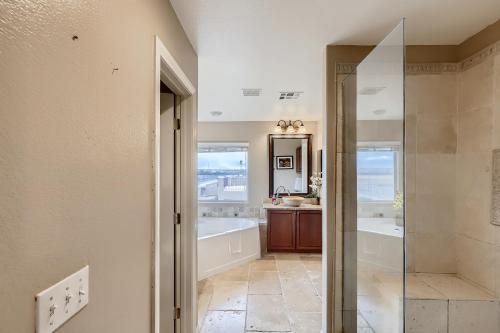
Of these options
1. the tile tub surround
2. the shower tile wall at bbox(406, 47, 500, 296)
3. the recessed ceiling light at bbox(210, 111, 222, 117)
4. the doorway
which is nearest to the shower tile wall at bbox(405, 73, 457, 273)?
the shower tile wall at bbox(406, 47, 500, 296)

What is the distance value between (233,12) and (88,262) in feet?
5.50

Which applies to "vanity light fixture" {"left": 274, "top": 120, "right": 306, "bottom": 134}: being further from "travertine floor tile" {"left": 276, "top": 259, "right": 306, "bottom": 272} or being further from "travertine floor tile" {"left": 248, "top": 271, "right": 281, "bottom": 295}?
"travertine floor tile" {"left": 248, "top": 271, "right": 281, "bottom": 295}

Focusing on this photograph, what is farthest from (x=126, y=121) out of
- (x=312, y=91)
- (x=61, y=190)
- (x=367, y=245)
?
(x=312, y=91)

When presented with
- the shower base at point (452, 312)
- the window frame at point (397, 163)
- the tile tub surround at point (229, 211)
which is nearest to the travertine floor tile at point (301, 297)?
the shower base at point (452, 312)

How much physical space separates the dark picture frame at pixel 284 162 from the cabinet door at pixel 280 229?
1011mm

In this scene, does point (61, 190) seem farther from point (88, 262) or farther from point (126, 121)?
point (126, 121)

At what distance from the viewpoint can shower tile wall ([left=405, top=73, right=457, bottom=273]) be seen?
2336 millimetres

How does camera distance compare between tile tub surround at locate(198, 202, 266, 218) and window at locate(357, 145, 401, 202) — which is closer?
window at locate(357, 145, 401, 202)

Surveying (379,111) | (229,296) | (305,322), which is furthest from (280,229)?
(379,111)

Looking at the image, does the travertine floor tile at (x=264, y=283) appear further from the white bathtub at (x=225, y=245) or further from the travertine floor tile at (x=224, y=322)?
the travertine floor tile at (x=224, y=322)

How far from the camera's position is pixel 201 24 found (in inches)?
76.9

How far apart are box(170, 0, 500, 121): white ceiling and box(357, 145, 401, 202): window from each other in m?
0.90

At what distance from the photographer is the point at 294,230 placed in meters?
4.71

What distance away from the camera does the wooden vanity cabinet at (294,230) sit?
4684mm
